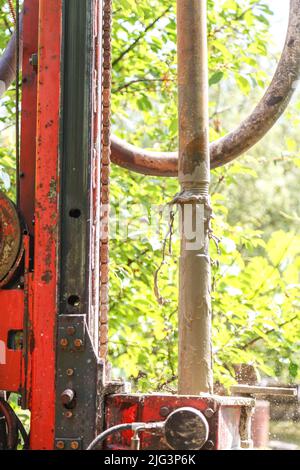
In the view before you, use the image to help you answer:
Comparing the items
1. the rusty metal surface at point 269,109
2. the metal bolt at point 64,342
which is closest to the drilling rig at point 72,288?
the metal bolt at point 64,342

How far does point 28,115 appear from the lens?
268 cm

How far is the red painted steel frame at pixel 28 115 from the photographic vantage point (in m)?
2.63

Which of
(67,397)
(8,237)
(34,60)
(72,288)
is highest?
(34,60)

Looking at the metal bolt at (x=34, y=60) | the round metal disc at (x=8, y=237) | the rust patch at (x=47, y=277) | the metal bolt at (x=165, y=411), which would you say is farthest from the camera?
the metal bolt at (x=34, y=60)

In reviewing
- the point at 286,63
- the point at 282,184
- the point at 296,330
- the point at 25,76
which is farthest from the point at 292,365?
the point at 282,184

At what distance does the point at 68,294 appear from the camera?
93.1 inches

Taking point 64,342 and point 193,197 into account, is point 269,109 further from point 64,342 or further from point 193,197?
point 64,342

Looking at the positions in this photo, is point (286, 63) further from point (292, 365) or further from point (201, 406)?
point (292, 365)

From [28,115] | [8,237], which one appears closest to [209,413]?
[8,237]

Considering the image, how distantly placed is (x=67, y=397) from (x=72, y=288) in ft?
1.05

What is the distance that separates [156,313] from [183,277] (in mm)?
2841

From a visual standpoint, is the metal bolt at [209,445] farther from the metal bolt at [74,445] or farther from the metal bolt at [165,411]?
the metal bolt at [74,445]

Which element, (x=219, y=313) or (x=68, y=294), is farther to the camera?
(x=219, y=313)

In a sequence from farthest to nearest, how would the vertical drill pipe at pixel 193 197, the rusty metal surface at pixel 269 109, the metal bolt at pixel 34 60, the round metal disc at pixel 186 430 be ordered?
the rusty metal surface at pixel 269 109 < the vertical drill pipe at pixel 193 197 < the metal bolt at pixel 34 60 < the round metal disc at pixel 186 430
